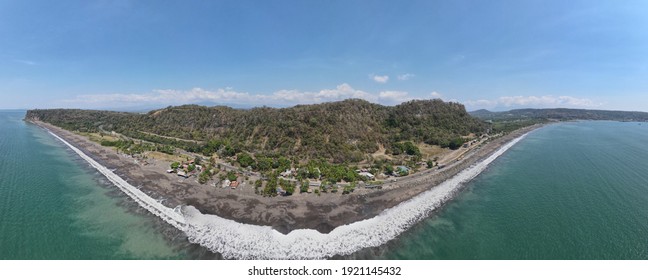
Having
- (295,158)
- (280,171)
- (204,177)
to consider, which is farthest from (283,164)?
(204,177)

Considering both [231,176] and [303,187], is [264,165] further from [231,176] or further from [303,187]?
[303,187]

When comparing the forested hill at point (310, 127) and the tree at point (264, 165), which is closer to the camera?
the tree at point (264, 165)

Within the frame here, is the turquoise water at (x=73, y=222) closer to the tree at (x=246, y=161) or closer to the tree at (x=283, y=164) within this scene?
the tree at (x=246, y=161)

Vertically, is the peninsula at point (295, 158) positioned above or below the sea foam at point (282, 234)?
above

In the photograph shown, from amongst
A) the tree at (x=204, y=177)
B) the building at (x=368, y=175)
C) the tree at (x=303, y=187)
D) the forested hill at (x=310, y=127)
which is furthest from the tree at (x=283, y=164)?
the building at (x=368, y=175)

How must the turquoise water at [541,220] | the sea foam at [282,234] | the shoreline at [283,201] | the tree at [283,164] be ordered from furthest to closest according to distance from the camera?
1. the tree at [283,164]
2. the shoreline at [283,201]
3. the turquoise water at [541,220]
4. the sea foam at [282,234]

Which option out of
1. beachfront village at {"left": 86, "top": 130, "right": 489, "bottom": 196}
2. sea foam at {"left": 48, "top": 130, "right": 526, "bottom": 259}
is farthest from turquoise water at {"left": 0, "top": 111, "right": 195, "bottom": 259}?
beachfront village at {"left": 86, "top": 130, "right": 489, "bottom": 196}
